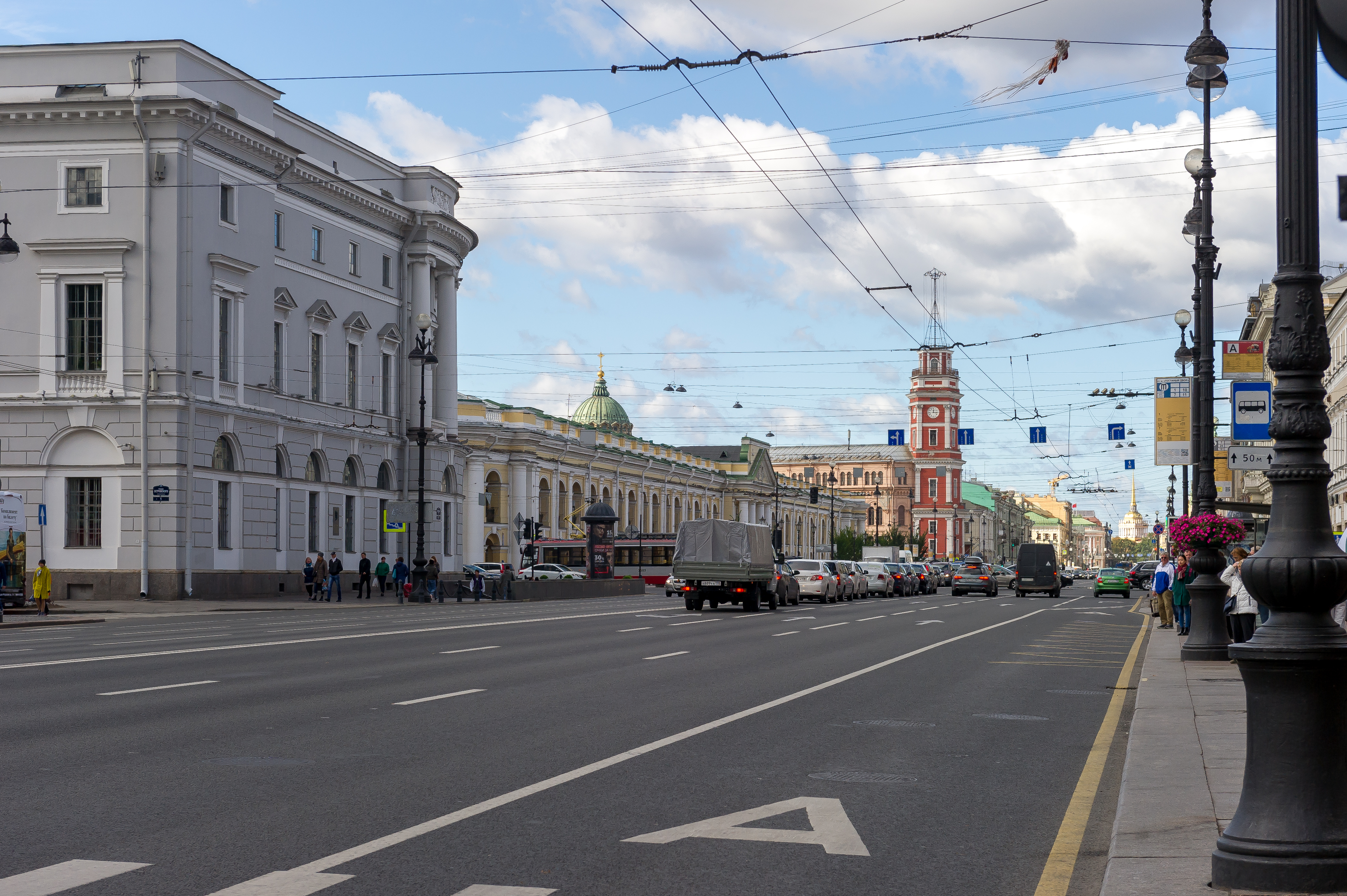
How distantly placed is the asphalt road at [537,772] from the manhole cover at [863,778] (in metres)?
0.04

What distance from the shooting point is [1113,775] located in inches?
409

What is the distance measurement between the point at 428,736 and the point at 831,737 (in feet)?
10.9

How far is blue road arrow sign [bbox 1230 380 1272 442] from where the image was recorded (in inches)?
841

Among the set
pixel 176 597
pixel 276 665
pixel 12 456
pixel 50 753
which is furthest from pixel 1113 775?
pixel 12 456

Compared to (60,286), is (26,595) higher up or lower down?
lower down

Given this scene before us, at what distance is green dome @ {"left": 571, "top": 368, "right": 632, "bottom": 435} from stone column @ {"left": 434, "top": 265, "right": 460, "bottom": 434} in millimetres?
69518

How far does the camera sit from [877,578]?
68.1 m

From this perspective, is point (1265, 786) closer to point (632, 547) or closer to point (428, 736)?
point (428, 736)

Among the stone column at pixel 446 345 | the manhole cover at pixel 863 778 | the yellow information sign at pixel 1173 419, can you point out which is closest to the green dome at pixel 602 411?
the stone column at pixel 446 345

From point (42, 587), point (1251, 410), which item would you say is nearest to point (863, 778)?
point (1251, 410)

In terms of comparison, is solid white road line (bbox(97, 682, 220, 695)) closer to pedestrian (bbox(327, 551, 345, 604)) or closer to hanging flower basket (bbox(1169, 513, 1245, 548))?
hanging flower basket (bbox(1169, 513, 1245, 548))

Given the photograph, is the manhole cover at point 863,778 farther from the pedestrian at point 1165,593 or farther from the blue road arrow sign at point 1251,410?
the pedestrian at point 1165,593

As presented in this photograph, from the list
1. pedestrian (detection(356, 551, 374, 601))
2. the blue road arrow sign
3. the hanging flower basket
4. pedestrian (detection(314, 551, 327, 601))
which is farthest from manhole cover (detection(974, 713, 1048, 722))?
pedestrian (detection(356, 551, 374, 601))

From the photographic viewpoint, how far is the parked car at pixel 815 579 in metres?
54.0
